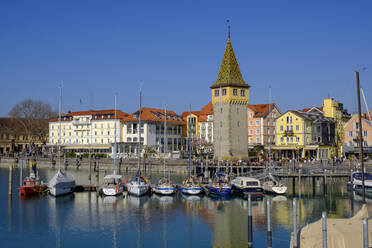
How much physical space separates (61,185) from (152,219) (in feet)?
58.7

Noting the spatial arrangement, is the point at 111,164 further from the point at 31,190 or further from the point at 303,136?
the point at 31,190

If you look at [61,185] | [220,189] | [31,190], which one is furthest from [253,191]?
[31,190]

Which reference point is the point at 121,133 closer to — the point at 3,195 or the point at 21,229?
the point at 3,195

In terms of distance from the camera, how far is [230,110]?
8575 cm

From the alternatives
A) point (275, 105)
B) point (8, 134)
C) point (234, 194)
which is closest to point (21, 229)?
point (234, 194)

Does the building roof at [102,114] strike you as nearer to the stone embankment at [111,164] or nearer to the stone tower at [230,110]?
the stone embankment at [111,164]

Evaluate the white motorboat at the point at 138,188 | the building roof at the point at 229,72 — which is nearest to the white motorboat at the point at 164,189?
the white motorboat at the point at 138,188

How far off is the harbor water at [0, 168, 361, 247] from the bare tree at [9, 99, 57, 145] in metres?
79.4

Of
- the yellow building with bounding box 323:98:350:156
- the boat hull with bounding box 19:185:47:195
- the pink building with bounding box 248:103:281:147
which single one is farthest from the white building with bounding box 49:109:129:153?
the boat hull with bounding box 19:185:47:195

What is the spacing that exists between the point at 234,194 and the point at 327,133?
156 feet

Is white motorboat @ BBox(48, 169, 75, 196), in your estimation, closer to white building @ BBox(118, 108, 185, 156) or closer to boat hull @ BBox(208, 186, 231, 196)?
boat hull @ BBox(208, 186, 231, 196)

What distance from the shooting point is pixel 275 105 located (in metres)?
112

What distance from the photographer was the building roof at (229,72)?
3423 inches

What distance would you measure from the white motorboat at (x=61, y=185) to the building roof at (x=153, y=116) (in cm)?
5642
